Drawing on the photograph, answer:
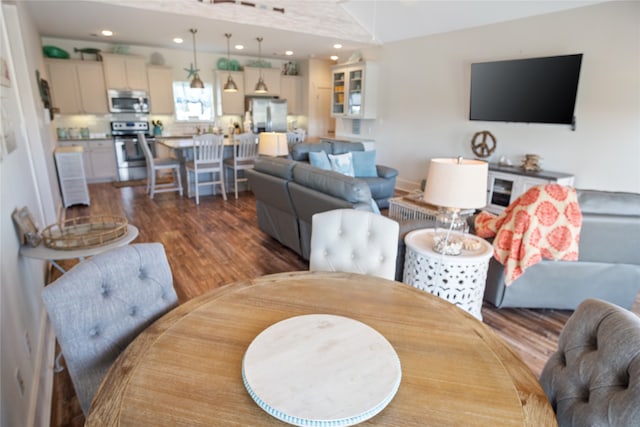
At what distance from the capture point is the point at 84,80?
673 cm

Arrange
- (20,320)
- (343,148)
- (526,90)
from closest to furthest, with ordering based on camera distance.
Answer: (20,320) → (526,90) → (343,148)

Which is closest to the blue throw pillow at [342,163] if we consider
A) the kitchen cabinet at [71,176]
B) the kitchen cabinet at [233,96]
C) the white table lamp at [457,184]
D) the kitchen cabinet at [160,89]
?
the white table lamp at [457,184]

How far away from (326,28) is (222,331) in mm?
5928

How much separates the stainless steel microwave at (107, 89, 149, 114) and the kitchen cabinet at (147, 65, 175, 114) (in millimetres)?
182

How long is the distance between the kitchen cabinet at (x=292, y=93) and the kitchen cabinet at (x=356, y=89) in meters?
1.75

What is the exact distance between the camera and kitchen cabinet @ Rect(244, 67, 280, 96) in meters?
8.51

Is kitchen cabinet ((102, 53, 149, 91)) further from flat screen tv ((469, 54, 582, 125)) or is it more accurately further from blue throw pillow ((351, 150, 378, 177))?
flat screen tv ((469, 54, 582, 125))

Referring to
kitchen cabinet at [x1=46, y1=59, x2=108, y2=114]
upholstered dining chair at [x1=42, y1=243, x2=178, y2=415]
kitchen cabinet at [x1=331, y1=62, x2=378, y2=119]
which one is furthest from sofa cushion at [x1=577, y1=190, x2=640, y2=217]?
kitchen cabinet at [x1=46, y1=59, x2=108, y2=114]

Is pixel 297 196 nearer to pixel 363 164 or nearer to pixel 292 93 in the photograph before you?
pixel 363 164

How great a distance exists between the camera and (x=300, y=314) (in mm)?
1317

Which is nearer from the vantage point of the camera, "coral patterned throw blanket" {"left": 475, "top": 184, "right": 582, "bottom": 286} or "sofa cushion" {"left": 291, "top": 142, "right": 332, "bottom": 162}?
"coral patterned throw blanket" {"left": 475, "top": 184, "right": 582, "bottom": 286}

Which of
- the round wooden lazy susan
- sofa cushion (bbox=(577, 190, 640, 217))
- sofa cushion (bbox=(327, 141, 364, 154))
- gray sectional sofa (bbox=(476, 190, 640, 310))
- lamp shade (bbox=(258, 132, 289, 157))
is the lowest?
gray sectional sofa (bbox=(476, 190, 640, 310))

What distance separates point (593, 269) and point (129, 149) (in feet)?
24.4

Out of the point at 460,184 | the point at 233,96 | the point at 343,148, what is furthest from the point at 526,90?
the point at 233,96
